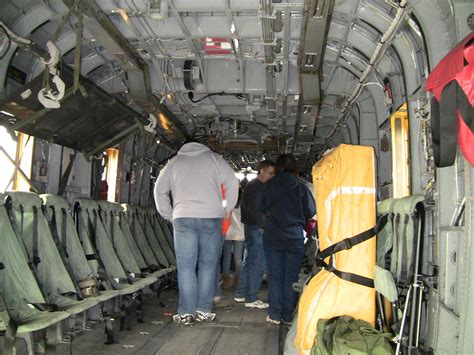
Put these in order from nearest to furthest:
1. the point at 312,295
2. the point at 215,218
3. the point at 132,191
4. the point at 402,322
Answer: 1. the point at 402,322
2. the point at 312,295
3. the point at 215,218
4. the point at 132,191

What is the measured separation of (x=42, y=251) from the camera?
4.16 meters

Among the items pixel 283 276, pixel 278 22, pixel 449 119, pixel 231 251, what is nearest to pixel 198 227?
pixel 283 276

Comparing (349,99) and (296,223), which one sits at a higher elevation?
(349,99)

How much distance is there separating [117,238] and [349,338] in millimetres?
3512

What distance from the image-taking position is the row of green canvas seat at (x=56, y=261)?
11.7 ft

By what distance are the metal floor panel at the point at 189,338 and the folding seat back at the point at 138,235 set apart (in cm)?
106

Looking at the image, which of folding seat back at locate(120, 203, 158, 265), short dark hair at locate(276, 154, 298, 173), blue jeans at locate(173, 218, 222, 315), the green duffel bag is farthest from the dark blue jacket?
folding seat back at locate(120, 203, 158, 265)

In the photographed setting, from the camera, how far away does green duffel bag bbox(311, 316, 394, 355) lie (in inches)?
106

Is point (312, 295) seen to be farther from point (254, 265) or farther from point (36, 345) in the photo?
point (254, 265)

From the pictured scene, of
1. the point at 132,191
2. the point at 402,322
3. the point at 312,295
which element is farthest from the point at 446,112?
the point at 132,191

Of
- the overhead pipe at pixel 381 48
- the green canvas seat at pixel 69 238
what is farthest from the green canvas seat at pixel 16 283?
the overhead pipe at pixel 381 48

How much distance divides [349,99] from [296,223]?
82.2 inches

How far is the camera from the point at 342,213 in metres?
3.35

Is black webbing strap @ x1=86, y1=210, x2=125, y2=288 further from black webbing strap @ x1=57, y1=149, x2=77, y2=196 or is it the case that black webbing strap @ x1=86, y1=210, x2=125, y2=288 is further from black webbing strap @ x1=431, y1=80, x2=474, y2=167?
black webbing strap @ x1=431, y1=80, x2=474, y2=167
